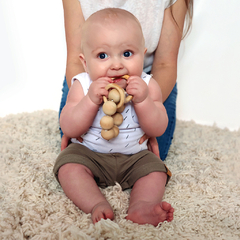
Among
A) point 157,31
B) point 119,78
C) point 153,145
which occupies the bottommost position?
point 153,145

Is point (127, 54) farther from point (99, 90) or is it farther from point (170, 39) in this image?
point (170, 39)

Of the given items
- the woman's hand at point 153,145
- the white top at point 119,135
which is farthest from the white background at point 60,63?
the white top at point 119,135

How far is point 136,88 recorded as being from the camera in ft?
3.20

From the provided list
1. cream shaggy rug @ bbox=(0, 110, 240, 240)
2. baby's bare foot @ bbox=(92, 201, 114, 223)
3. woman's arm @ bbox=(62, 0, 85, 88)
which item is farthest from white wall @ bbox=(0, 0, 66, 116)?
baby's bare foot @ bbox=(92, 201, 114, 223)

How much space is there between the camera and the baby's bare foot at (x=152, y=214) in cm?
88

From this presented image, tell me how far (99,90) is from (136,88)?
0.12 meters

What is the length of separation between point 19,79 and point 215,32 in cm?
147

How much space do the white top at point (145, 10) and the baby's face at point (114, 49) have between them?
0.46 metres

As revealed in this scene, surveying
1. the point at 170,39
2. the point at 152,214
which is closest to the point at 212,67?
the point at 170,39

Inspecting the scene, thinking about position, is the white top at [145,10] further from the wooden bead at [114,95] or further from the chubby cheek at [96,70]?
the wooden bead at [114,95]

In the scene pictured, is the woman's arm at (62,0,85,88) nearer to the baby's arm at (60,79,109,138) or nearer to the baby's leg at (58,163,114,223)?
the baby's arm at (60,79,109,138)

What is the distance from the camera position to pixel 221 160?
1.43 meters

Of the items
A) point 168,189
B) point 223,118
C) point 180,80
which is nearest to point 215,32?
point 180,80

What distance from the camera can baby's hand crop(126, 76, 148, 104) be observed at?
3.19 ft
